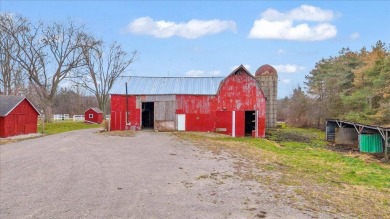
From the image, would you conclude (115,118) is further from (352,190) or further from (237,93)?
(352,190)

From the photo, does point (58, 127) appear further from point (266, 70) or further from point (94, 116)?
point (266, 70)

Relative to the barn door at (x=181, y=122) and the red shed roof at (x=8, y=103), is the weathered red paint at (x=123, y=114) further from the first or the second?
the red shed roof at (x=8, y=103)

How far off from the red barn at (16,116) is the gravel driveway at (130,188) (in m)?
13.1

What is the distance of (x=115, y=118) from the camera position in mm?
29734

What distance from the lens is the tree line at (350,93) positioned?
2849 centimetres

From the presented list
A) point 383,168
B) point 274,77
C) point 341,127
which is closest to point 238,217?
point 383,168

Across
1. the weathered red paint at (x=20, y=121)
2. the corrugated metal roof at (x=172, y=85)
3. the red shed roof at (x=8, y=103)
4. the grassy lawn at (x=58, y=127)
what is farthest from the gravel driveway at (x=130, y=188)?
the grassy lawn at (x=58, y=127)

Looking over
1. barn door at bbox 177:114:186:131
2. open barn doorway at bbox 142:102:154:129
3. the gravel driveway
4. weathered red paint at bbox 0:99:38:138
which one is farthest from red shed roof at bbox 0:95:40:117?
barn door at bbox 177:114:186:131

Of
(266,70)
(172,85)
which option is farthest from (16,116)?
(266,70)

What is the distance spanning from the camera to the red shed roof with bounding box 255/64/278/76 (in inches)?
1789

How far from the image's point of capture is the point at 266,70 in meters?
45.7

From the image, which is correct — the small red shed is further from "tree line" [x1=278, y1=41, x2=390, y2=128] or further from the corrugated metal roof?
"tree line" [x1=278, y1=41, x2=390, y2=128]

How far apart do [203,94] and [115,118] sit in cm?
812

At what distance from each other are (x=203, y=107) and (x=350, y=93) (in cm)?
1866
